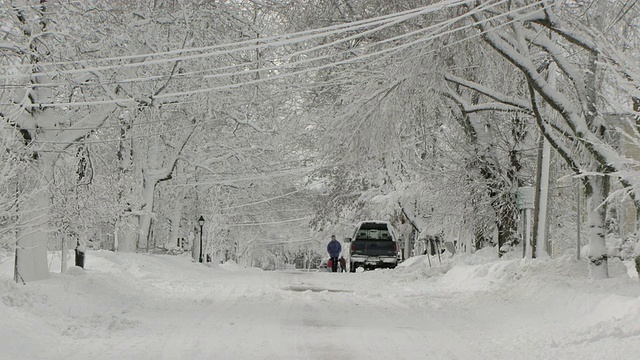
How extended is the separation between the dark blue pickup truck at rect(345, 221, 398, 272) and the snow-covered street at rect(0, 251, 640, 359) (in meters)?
16.4

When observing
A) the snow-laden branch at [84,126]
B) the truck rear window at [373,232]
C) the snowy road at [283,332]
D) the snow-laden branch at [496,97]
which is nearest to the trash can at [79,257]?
the snow-laden branch at [84,126]

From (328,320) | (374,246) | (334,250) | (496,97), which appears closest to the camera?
(328,320)

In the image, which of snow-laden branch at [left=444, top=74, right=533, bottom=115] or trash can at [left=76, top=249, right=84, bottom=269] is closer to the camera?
snow-laden branch at [left=444, top=74, right=533, bottom=115]

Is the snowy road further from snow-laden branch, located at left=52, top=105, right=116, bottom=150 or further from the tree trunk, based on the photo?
snow-laden branch, located at left=52, top=105, right=116, bottom=150

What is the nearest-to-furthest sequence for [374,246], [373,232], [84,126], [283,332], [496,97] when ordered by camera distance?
[283,332] < [84,126] < [496,97] < [374,246] < [373,232]

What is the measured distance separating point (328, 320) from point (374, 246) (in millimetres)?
22801

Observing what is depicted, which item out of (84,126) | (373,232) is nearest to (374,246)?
(373,232)

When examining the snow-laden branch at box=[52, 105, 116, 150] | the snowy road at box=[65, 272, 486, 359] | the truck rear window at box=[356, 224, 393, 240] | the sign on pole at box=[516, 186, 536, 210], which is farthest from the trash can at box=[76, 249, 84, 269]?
the truck rear window at box=[356, 224, 393, 240]

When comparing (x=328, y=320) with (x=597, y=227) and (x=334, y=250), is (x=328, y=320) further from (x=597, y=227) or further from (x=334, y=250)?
(x=334, y=250)

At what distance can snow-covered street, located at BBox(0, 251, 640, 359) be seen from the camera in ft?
28.8

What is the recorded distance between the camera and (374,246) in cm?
3475

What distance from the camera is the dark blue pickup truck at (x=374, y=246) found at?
114 feet

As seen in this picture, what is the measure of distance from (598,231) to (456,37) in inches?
171

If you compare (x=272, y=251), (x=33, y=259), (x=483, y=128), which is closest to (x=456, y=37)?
(x=33, y=259)
